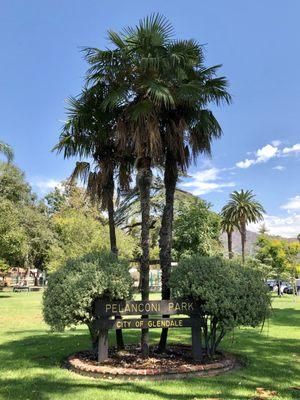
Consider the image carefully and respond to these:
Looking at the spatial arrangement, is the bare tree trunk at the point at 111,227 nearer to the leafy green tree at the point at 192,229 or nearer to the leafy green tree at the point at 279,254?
the leafy green tree at the point at 192,229

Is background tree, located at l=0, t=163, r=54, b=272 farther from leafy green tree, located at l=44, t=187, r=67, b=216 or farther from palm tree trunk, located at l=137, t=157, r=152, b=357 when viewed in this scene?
palm tree trunk, located at l=137, t=157, r=152, b=357

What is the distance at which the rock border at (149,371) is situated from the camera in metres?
7.61

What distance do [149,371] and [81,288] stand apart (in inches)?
69.7

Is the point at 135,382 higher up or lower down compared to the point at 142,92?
lower down

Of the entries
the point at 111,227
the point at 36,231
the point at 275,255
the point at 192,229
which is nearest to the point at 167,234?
the point at 111,227

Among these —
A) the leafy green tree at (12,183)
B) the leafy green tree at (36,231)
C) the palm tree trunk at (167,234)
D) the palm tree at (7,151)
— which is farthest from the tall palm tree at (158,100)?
the leafy green tree at (36,231)

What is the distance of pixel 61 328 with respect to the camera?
8.32 m

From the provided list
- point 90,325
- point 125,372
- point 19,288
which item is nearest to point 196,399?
point 125,372

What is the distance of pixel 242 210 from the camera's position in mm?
56750

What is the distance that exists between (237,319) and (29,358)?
433 centimetres

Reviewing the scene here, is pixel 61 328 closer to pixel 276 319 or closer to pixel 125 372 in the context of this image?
pixel 125 372

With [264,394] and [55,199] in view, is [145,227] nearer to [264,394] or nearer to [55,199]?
[264,394]

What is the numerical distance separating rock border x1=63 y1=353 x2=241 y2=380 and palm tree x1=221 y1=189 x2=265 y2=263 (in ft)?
161

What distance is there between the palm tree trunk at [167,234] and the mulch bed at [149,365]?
2.11 feet
